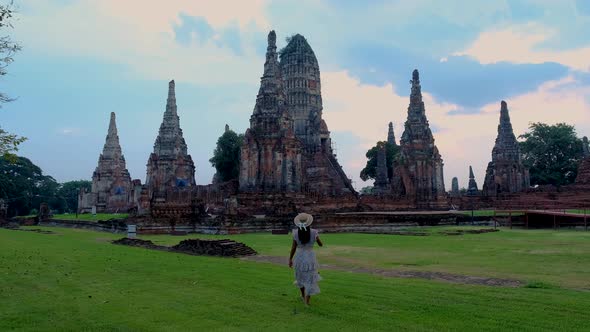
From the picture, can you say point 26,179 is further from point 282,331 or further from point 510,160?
point 282,331

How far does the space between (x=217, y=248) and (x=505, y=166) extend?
153ft

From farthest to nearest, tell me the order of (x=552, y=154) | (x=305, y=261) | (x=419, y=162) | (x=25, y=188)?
(x=25, y=188) → (x=552, y=154) → (x=419, y=162) → (x=305, y=261)

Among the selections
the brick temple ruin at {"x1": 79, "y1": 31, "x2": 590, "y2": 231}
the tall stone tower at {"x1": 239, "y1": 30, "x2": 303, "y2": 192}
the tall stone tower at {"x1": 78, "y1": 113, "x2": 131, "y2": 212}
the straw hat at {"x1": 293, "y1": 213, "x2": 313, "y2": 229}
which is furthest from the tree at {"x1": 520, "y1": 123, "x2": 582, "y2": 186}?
the straw hat at {"x1": 293, "y1": 213, "x2": 313, "y2": 229}

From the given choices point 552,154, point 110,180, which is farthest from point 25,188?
point 552,154

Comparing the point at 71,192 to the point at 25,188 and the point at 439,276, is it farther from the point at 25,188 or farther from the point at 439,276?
the point at 439,276

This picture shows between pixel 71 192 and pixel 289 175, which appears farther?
pixel 71 192

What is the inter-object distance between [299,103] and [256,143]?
30281 mm

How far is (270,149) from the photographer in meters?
35.6

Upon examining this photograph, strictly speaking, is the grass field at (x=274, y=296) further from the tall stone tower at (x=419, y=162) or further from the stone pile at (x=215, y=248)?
the tall stone tower at (x=419, y=162)

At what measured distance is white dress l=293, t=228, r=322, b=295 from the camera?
8.13 m

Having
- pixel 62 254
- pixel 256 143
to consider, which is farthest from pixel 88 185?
pixel 62 254

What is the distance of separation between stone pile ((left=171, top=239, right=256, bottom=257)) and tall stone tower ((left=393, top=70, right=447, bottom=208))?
30.6 metres

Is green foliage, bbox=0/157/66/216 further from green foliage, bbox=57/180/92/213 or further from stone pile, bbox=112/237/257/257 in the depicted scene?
stone pile, bbox=112/237/257/257

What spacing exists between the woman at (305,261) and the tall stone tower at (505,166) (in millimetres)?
48587
